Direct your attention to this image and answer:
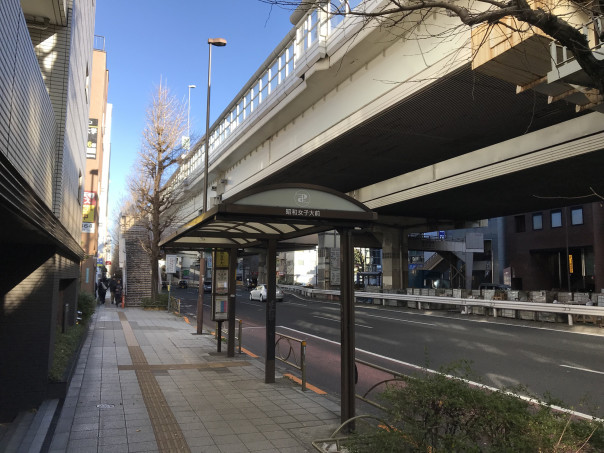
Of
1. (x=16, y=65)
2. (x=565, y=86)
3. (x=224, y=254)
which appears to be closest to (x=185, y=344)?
(x=224, y=254)

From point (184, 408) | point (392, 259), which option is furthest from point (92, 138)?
point (184, 408)

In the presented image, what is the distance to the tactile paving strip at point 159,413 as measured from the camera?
17.5 feet

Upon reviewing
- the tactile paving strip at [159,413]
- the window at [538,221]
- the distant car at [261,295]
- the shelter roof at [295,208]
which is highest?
the window at [538,221]

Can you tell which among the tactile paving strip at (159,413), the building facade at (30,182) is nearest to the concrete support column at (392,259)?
the tactile paving strip at (159,413)

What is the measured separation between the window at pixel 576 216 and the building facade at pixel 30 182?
46.6 meters

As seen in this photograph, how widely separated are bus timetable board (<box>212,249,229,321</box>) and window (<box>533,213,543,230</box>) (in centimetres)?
4516

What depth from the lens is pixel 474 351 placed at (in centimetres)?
1295

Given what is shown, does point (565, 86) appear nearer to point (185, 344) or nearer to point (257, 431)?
point (257, 431)

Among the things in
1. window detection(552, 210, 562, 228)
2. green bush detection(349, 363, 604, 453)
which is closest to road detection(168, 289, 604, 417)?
green bush detection(349, 363, 604, 453)

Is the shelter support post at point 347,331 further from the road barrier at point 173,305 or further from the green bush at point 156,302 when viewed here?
the green bush at point 156,302

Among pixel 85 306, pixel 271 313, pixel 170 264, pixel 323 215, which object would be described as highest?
pixel 323 215

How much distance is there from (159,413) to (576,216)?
155 feet

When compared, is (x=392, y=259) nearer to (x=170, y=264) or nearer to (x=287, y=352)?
(x=170, y=264)

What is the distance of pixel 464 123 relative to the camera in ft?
63.1
